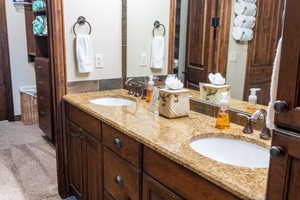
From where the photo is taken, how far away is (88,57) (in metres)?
2.33

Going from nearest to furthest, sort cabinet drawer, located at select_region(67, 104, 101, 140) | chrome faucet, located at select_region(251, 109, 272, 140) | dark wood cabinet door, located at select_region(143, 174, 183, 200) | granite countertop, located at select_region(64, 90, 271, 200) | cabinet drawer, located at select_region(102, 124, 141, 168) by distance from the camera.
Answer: granite countertop, located at select_region(64, 90, 271, 200), dark wood cabinet door, located at select_region(143, 174, 183, 200), chrome faucet, located at select_region(251, 109, 272, 140), cabinet drawer, located at select_region(102, 124, 141, 168), cabinet drawer, located at select_region(67, 104, 101, 140)

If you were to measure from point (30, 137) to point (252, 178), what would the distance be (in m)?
3.44

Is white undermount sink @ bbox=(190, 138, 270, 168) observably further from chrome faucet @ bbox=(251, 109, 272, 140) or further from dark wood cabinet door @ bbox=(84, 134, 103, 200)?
dark wood cabinet door @ bbox=(84, 134, 103, 200)

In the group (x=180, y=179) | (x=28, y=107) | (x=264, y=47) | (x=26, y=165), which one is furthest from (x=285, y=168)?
(x=28, y=107)

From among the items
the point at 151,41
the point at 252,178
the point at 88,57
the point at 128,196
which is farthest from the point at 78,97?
the point at 252,178

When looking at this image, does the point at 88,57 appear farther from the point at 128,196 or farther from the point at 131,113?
the point at 128,196

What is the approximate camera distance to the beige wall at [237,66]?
64.5 inches

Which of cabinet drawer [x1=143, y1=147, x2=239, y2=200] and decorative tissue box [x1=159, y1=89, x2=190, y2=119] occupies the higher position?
decorative tissue box [x1=159, y1=89, x2=190, y2=119]

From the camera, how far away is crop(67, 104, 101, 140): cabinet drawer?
1865 millimetres

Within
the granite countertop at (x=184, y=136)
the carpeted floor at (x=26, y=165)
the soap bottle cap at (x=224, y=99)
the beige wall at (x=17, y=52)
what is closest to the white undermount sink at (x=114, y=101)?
the granite countertop at (x=184, y=136)

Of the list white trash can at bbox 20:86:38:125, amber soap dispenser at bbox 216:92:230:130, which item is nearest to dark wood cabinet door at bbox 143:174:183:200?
amber soap dispenser at bbox 216:92:230:130

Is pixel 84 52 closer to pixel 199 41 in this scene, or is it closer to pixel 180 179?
pixel 199 41

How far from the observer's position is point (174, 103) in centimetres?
172

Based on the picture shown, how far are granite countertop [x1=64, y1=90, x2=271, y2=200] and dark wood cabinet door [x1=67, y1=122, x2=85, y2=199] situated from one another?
235mm
